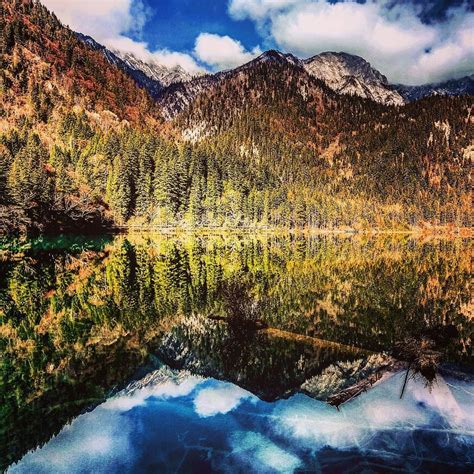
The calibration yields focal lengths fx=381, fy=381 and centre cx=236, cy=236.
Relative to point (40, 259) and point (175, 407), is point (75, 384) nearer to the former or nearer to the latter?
point (175, 407)

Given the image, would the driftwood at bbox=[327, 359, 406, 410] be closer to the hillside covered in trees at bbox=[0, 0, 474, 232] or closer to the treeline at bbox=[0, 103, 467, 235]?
the hillside covered in trees at bbox=[0, 0, 474, 232]

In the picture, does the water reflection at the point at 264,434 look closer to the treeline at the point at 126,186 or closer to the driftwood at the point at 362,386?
the driftwood at the point at 362,386

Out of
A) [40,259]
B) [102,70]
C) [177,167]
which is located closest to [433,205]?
[177,167]

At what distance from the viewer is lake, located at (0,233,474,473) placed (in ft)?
25.4

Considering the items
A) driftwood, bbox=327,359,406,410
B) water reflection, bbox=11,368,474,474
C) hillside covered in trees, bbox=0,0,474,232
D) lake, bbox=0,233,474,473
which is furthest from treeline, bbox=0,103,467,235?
driftwood, bbox=327,359,406,410

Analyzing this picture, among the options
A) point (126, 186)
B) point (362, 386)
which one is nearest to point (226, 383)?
point (362, 386)

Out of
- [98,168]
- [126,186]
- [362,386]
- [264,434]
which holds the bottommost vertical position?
[264,434]

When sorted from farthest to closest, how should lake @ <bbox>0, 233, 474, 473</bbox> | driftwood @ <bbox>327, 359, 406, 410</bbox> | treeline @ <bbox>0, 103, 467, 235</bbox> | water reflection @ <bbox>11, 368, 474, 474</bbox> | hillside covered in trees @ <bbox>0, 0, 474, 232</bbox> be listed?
hillside covered in trees @ <bbox>0, 0, 474, 232</bbox>, treeline @ <bbox>0, 103, 467, 235</bbox>, driftwood @ <bbox>327, 359, 406, 410</bbox>, lake @ <bbox>0, 233, 474, 473</bbox>, water reflection @ <bbox>11, 368, 474, 474</bbox>

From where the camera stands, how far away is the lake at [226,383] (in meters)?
7.73

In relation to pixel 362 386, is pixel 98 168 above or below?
above

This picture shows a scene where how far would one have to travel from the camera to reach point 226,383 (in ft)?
35.8

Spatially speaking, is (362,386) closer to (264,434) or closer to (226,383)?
(264,434)

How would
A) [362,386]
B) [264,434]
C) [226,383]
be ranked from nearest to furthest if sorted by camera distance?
[264,434]
[362,386]
[226,383]

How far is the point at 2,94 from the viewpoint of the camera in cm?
12275
